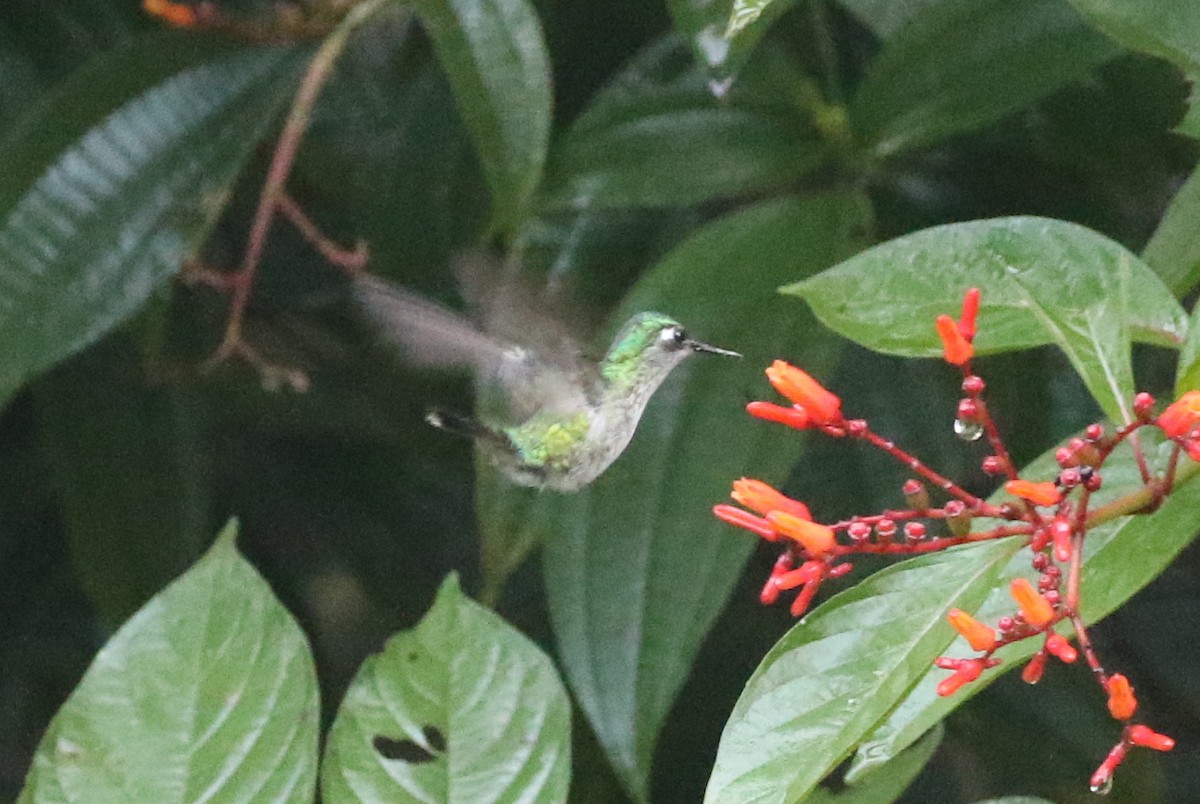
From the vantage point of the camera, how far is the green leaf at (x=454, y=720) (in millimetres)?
688

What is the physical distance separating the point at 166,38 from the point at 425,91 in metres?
0.26

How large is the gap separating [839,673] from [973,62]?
0.56 m

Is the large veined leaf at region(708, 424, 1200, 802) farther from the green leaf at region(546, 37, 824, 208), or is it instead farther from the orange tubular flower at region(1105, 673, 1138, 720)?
the green leaf at region(546, 37, 824, 208)

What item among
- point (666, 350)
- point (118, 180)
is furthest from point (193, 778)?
point (118, 180)

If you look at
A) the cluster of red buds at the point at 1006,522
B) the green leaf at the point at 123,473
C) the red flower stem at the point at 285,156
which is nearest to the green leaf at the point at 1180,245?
the cluster of red buds at the point at 1006,522

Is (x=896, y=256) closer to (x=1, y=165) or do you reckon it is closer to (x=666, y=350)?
(x=666, y=350)

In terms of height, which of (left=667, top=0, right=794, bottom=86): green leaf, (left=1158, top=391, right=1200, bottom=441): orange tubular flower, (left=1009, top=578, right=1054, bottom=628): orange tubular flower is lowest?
(left=1009, top=578, right=1054, bottom=628): orange tubular flower

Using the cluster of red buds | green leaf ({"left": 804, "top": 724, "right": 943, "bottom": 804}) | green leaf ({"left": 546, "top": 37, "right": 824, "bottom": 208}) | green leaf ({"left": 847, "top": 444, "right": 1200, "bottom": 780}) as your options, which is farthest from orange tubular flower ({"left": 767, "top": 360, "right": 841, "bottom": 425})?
green leaf ({"left": 546, "top": 37, "right": 824, "bottom": 208})

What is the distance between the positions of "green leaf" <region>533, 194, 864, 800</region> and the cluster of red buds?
0.33 m

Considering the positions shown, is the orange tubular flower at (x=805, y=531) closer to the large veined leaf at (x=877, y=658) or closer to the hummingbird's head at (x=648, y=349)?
the large veined leaf at (x=877, y=658)

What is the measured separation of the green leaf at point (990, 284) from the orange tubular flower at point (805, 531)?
12 centimetres

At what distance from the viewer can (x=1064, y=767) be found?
3.81 ft

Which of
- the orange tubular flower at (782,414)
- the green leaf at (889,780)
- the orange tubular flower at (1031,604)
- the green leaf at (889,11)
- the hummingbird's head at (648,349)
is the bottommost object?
the green leaf at (889,780)

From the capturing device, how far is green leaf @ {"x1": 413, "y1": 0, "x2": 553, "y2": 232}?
0.87 metres
